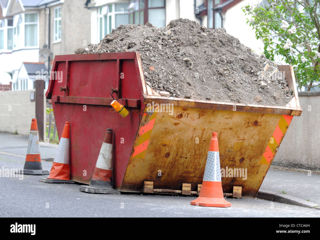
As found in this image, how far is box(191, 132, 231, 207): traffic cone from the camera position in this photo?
8.68m

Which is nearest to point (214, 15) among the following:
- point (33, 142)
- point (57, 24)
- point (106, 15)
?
point (106, 15)

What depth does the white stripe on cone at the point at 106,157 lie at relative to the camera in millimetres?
9406

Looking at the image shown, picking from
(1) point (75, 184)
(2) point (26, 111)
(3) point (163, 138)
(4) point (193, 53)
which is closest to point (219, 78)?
(4) point (193, 53)

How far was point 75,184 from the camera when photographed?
10.5m

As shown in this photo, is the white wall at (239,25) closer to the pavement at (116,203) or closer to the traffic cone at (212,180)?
the pavement at (116,203)

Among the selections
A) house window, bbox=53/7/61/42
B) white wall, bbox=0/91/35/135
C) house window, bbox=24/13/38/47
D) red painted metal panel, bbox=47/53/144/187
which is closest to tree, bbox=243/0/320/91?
red painted metal panel, bbox=47/53/144/187

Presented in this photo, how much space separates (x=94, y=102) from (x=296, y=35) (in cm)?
680

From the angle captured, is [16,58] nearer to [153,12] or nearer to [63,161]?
[153,12]

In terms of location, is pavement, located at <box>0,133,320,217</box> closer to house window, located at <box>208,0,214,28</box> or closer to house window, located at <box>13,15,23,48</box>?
house window, located at <box>208,0,214,28</box>

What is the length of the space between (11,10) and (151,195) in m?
40.1

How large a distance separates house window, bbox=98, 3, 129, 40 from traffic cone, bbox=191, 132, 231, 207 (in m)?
25.9

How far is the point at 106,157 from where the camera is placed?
30.9 ft
